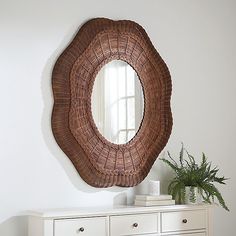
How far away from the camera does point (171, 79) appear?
439 cm

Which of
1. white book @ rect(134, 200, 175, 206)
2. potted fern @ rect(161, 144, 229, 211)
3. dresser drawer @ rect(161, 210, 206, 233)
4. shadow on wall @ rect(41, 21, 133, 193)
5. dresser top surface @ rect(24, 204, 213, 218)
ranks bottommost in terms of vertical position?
dresser drawer @ rect(161, 210, 206, 233)

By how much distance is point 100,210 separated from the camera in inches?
144

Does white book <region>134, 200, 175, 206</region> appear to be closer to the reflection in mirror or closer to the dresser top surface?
the dresser top surface

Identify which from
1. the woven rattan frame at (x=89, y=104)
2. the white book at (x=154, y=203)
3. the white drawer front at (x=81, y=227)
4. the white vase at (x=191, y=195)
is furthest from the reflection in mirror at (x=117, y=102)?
the white drawer front at (x=81, y=227)

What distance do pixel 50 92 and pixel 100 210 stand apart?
0.80 meters

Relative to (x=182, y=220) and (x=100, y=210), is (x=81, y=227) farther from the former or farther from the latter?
(x=182, y=220)

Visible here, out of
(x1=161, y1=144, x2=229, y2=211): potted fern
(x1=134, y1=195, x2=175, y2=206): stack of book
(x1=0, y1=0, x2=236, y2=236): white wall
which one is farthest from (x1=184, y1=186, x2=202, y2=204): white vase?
(x1=0, y1=0, x2=236, y2=236): white wall

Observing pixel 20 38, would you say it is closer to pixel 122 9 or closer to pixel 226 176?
pixel 122 9

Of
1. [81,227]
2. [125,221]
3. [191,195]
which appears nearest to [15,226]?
[81,227]

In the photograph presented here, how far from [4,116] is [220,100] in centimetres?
184

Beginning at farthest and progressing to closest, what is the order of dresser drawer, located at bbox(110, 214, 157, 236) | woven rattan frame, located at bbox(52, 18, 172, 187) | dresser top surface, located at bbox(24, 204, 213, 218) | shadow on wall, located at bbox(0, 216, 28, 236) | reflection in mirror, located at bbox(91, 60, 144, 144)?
1. reflection in mirror, located at bbox(91, 60, 144, 144)
2. woven rattan frame, located at bbox(52, 18, 172, 187)
3. dresser drawer, located at bbox(110, 214, 157, 236)
4. shadow on wall, located at bbox(0, 216, 28, 236)
5. dresser top surface, located at bbox(24, 204, 213, 218)

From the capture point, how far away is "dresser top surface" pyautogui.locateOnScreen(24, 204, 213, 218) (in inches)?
136

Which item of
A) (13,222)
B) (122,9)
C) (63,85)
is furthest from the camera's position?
(122,9)

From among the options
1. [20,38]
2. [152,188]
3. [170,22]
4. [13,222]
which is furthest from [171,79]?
[13,222]
